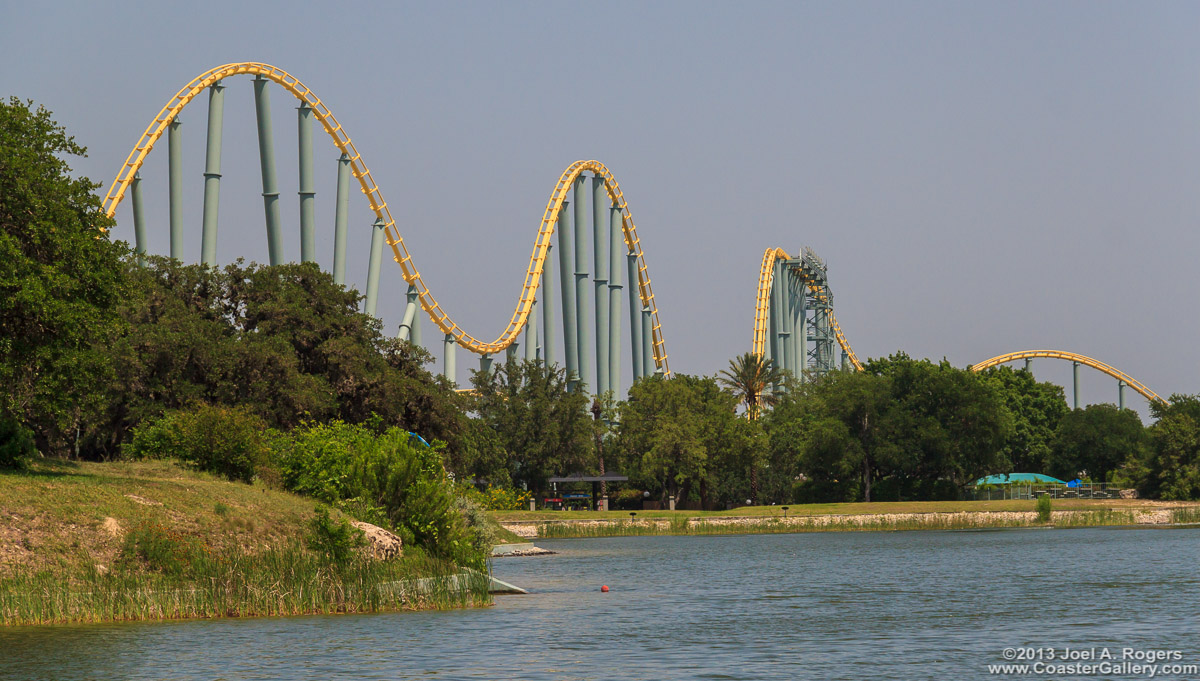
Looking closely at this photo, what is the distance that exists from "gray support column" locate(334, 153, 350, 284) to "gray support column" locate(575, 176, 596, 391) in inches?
889

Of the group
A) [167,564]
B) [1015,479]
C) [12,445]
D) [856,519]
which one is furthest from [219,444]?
[1015,479]

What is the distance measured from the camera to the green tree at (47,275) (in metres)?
36.0

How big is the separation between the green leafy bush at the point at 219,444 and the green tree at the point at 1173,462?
68394 mm

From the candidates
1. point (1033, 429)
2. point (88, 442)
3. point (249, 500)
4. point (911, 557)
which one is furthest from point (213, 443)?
point (1033, 429)

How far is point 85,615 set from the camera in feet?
92.2

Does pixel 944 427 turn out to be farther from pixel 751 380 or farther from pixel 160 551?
pixel 160 551

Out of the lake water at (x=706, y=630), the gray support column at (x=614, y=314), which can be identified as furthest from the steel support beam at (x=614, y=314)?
the lake water at (x=706, y=630)

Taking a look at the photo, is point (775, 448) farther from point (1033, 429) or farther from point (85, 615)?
point (85, 615)

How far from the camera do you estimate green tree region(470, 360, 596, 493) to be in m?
102

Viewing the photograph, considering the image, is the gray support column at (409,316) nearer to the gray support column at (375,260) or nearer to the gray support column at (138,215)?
the gray support column at (375,260)

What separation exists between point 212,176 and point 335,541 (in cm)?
3775

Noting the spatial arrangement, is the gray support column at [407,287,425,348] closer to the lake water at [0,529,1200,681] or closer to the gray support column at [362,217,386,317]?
the gray support column at [362,217,386,317]

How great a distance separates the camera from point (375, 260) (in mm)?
84500

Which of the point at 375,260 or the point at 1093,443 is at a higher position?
the point at 375,260
